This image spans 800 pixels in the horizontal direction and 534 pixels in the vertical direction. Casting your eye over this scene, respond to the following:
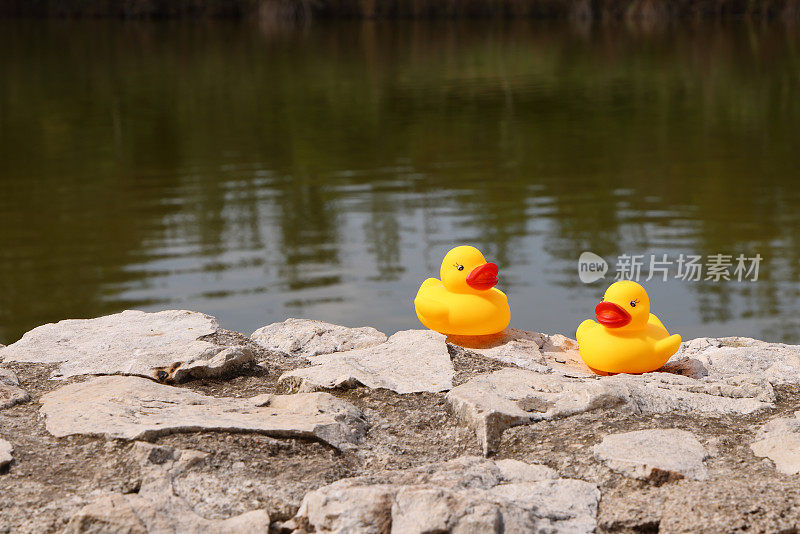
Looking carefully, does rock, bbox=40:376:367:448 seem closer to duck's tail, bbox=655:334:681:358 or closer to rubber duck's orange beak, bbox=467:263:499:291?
rubber duck's orange beak, bbox=467:263:499:291

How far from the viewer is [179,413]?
8.89 feet

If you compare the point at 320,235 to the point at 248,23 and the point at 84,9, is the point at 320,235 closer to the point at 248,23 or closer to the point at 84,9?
the point at 248,23

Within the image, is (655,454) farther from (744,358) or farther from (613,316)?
(744,358)

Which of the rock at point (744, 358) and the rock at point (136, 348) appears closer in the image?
the rock at point (136, 348)

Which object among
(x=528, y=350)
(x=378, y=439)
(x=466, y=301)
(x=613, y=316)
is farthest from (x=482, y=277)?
(x=378, y=439)

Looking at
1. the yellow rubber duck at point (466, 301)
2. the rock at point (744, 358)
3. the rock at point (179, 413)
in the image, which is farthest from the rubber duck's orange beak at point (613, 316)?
the rock at point (179, 413)

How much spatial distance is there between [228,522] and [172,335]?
1520 millimetres

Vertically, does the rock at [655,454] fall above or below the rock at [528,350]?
above

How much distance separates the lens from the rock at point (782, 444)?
246 cm

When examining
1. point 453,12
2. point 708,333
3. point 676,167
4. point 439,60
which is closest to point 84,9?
point 453,12

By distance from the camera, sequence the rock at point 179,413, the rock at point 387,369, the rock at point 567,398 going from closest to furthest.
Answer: the rock at point 179,413, the rock at point 567,398, the rock at point 387,369

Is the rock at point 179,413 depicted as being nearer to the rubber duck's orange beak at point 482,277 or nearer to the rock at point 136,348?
the rock at point 136,348

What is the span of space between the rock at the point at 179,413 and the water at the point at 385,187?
2188mm

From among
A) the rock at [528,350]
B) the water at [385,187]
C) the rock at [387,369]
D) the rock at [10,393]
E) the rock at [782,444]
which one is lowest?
the water at [385,187]
